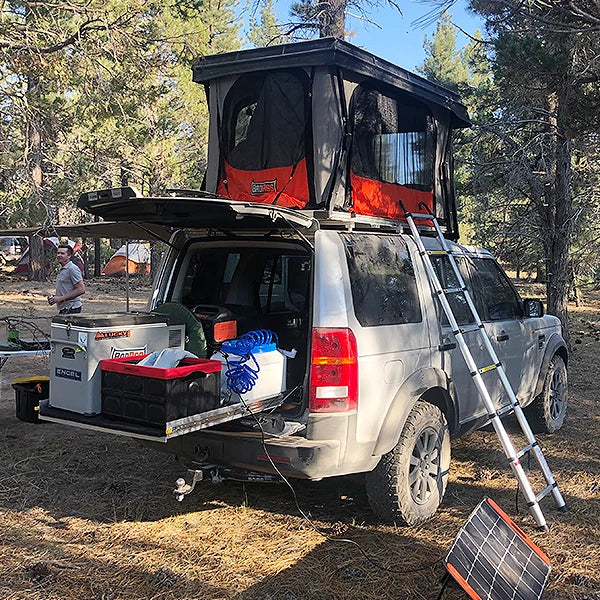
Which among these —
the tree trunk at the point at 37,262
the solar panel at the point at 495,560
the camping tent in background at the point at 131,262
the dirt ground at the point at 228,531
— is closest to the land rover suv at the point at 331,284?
the dirt ground at the point at 228,531

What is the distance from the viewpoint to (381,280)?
4.20 meters

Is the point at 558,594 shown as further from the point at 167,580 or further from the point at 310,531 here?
the point at 167,580

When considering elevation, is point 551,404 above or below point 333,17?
below

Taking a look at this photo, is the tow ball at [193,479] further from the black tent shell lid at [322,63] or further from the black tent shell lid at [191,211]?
the black tent shell lid at [322,63]

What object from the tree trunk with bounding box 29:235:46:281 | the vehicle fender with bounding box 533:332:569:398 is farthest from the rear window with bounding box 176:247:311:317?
the tree trunk with bounding box 29:235:46:281

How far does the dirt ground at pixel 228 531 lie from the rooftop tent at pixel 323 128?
86.9 inches

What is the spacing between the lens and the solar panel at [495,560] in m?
3.12

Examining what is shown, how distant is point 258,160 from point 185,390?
2541 mm

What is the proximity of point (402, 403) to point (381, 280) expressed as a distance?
0.81 m

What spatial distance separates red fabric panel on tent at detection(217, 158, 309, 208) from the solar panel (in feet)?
8.48

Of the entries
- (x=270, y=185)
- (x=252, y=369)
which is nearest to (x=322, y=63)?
(x=270, y=185)

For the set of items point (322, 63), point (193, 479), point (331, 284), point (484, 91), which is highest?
point (484, 91)

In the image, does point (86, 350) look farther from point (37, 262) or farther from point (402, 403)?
point (37, 262)

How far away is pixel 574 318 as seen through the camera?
17.3m
